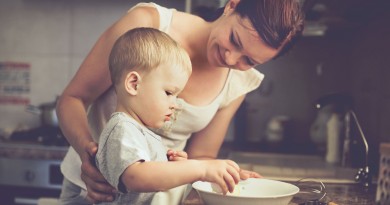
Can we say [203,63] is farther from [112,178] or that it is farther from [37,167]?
[37,167]

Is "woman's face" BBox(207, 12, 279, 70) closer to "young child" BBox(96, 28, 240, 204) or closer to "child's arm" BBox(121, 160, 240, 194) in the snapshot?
"young child" BBox(96, 28, 240, 204)

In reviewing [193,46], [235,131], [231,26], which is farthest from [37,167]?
[231,26]

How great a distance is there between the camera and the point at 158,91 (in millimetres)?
720

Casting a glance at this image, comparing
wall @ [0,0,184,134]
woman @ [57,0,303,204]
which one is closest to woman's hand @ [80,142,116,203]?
woman @ [57,0,303,204]

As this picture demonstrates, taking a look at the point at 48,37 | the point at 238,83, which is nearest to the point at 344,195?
the point at 238,83

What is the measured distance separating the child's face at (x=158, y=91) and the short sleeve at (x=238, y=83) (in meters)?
0.37

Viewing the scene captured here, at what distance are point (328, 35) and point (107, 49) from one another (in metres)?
1.25

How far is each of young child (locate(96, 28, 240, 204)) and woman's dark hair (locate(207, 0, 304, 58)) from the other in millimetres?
219

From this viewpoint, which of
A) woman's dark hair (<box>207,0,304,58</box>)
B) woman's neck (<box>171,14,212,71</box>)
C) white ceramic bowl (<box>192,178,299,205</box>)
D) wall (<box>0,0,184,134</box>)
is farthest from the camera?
wall (<box>0,0,184,134</box>)

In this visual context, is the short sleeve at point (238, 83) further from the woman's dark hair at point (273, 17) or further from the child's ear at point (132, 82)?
the child's ear at point (132, 82)

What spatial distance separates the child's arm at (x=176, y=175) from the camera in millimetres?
Result: 653

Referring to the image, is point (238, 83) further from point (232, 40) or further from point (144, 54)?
point (144, 54)

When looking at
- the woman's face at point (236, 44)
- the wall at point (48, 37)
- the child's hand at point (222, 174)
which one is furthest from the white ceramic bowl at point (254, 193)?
the wall at point (48, 37)

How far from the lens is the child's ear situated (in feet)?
2.33
